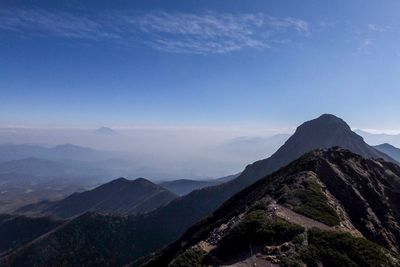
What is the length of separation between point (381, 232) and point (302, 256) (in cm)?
2901

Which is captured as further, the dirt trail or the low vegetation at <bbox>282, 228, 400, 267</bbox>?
the low vegetation at <bbox>282, 228, 400, 267</bbox>

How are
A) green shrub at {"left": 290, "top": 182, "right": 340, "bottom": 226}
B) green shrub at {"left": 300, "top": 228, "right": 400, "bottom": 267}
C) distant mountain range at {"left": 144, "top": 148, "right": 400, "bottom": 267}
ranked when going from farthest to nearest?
green shrub at {"left": 290, "top": 182, "right": 340, "bottom": 226} → distant mountain range at {"left": 144, "top": 148, "right": 400, "bottom": 267} → green shrub at {"left": 300, "top": 228, "right": 400, "bottom": 267}

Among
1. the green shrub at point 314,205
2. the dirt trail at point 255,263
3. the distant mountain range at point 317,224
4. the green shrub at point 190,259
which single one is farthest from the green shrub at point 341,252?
the green shrub at point 190,259

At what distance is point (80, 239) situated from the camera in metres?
191

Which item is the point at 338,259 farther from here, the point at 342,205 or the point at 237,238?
the point at 342,205

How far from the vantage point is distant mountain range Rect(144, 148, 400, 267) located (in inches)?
1646

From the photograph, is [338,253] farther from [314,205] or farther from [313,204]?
[313,204]

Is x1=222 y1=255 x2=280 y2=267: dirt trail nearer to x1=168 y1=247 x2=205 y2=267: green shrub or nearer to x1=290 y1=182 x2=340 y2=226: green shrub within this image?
x1=168 y1=247 x2=205 y2=267: green shrub

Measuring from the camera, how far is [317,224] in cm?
5169

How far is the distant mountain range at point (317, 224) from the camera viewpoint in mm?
41812

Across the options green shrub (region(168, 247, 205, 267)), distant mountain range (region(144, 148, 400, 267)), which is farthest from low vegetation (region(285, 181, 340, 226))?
green shrub (region(168, 247, 205, 267))

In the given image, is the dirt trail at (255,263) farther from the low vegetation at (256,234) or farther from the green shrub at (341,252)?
the green shrub at (341,252)

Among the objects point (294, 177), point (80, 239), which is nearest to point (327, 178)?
point (294, 177)

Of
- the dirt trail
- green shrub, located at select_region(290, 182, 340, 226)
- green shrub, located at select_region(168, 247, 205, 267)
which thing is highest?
green shrub, located at select_region(290, 182, 340, 226)
